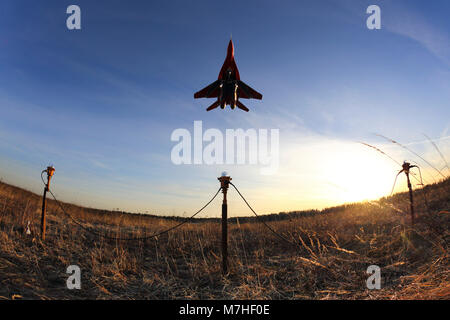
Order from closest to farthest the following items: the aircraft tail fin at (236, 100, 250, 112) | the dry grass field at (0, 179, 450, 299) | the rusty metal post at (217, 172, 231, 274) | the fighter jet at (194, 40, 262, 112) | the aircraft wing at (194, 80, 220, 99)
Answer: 1. the dry grass field at (0, 179, 450, 299)
2. the rusty metal post at (217, 172, 231, 274)
3. the fighter jet at (194, 40, 262, 112)
4. the aircraft wing at (194, 80, 220, 99)
5. the aircraft tail fin at (236, 100, 250, 112)

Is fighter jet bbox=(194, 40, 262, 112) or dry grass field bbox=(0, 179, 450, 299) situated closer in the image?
dry grass field bbox=(0, 179, 450, 299)

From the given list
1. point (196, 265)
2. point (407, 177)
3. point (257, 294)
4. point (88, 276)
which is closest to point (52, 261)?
point (88, 276)

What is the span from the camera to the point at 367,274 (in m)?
5.22

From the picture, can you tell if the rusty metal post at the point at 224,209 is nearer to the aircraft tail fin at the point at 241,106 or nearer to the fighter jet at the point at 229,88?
the fighter jet at the point at 229,88

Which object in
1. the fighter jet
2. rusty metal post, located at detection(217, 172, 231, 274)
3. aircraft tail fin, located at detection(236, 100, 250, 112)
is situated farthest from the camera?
aircraft tail fin, located at detection(236, 100, 250, 112)

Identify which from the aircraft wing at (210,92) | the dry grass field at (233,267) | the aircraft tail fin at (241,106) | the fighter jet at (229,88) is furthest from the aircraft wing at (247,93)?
the dry grass field at (233,267)

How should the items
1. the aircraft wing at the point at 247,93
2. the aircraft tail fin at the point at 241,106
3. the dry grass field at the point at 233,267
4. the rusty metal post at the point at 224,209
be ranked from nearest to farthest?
the dry grass field at the point at 233,267 → the rusty metal post at the point at 224,209 → the aircraft wing at the point at 247,93 → the aircraft tail fin at the point at 241,106

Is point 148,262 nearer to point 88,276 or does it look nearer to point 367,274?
point 88,276

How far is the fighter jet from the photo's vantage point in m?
7.55

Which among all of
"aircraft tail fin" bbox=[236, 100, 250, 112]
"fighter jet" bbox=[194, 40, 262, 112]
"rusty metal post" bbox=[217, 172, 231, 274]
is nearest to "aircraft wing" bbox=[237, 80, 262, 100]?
"fighter jet" bbox=[194, 40, 262, 112]

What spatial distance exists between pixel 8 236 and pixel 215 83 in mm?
6965

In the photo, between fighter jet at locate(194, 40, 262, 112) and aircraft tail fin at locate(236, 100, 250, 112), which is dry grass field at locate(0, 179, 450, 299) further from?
aircraft tail fin at locate(236, 100, 250, 112)

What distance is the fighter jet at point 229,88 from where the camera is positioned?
7.55 m
